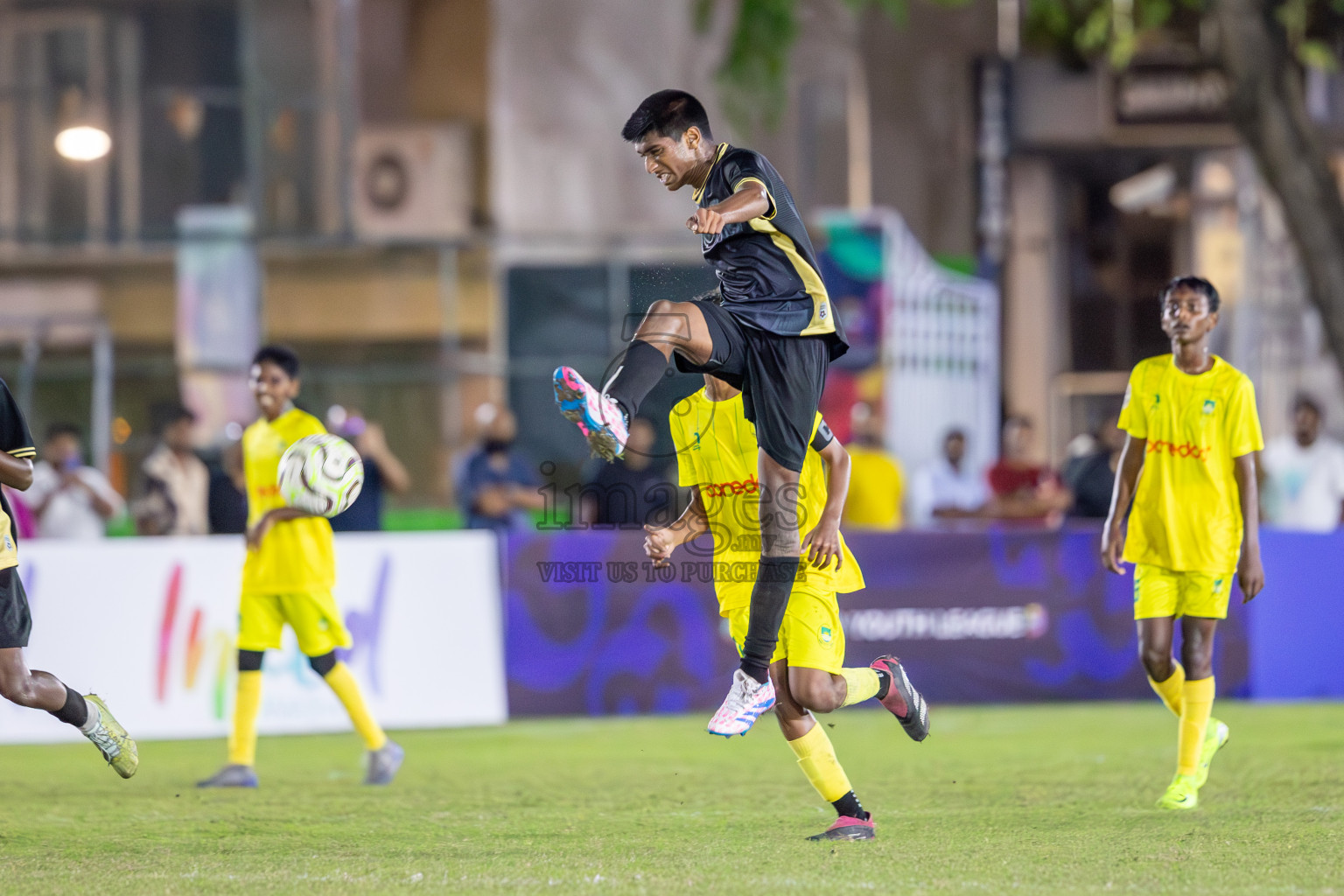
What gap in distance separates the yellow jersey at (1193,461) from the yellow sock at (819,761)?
1.96 m

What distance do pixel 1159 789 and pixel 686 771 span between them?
240cm

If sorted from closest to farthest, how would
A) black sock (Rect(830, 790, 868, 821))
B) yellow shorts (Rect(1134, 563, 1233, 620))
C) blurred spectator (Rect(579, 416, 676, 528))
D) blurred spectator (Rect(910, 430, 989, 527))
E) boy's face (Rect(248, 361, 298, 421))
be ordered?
black sock (Rect(830, 790, 868, 821)) → yellow shorts (Rect(1134, 563, 1233, 620)) → boy's face (Rect(248, 361, 298, 421)) → blurred spectator (Rect(579, 416, 676, 528)) → blurred spectator (Rect(910, 430, 989, 527))

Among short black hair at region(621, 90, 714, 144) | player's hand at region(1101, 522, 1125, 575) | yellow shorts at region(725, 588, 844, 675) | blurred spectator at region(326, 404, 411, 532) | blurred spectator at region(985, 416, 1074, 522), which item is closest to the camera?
short black hair at region(621, 90, 714, 144)

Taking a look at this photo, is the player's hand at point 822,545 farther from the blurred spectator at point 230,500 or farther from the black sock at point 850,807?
the blurred spectator at point 230,500

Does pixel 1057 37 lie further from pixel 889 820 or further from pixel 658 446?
pixel 889 820

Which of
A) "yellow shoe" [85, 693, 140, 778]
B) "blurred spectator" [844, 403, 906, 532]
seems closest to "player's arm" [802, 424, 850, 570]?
"yellow shoe" [85, 693, 140, 778]

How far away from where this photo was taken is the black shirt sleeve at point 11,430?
21.6ft

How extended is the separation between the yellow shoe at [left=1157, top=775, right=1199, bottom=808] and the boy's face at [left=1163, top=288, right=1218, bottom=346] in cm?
185

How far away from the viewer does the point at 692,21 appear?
824 inches

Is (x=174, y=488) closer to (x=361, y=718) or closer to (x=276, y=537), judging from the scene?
(x=276, y=537)

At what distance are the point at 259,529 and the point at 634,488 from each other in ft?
14.6

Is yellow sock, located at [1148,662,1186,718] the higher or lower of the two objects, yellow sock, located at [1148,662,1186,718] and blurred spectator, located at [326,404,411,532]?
the lower

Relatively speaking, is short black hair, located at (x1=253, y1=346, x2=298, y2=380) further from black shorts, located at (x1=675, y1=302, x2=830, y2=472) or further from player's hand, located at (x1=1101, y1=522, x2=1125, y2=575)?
player's hand, located at (x1=1101, y1=522, x2=1125, y2=575)

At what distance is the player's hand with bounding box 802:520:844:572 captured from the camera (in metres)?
6.23
